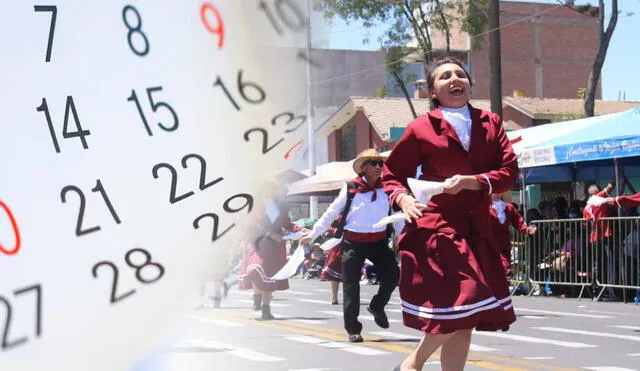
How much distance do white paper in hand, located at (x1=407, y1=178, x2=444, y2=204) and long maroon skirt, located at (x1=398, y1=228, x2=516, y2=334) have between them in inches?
7.8

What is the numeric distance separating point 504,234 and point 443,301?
202cm

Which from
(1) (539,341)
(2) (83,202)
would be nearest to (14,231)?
(2) (83,202)

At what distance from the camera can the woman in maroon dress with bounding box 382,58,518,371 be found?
14.1 ft

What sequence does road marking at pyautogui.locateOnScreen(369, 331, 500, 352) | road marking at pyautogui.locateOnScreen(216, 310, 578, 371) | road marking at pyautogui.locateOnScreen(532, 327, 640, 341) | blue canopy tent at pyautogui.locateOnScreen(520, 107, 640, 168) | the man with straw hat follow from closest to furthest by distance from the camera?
road marking at pyautogui.locateOnScreen(216, 310, 578, 371), road marking at pyautogui.locateOnScreen(369, 331, 500, 352), the man with straw hat, road marking at pyautogui.locateOnScreen(532, 327, 640, 341), blue canopy tent at pyautogui.locateOnScreen(520, 107, 640, 168)

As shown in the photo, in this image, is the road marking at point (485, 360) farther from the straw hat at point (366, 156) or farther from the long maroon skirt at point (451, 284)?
the long maroon skirt at point (451, 284)

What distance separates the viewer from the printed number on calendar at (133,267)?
1542mm

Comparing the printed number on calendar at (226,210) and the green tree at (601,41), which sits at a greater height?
the green tree at (601,41)

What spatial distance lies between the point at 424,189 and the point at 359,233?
4986mm

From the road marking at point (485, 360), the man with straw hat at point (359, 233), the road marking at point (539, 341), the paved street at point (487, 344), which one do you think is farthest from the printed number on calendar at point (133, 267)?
the road marking at point (539, 341)

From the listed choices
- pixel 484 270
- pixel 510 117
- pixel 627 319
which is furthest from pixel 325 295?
pixel 510 117

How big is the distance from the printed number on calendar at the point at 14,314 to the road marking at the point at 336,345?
22.3ft

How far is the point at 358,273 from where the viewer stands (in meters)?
9.16

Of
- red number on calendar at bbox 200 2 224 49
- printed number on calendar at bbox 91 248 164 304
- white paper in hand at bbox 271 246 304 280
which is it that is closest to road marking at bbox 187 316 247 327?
printed number on calendar at bbox 91 248 164 304

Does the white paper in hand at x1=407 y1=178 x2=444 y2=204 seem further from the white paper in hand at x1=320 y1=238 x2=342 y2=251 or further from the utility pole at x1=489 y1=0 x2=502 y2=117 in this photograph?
the utility pole at x1=489 y1=0 x2=502 y2=117
